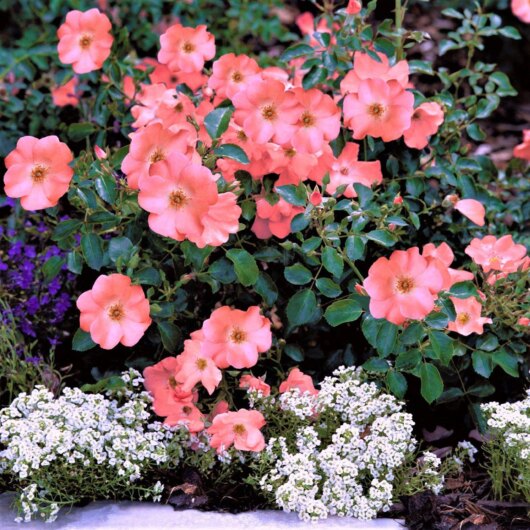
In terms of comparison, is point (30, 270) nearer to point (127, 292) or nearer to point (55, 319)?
point (55, 319)

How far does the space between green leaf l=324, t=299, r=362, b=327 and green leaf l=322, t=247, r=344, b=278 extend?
86 mm

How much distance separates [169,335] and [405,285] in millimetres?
538

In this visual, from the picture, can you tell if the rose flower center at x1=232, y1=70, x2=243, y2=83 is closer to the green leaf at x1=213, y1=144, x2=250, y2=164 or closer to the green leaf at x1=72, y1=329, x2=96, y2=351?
the green leaf at x1=213, y1=144, x2=250, y2=164

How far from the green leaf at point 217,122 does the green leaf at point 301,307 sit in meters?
0.39

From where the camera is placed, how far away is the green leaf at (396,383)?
1960mm

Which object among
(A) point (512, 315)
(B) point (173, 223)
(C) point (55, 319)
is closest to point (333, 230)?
(B) point (173, 223)

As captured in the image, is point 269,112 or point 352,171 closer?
point 269,112

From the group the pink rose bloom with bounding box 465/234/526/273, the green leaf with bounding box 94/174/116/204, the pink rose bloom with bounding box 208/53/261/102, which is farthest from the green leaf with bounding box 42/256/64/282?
the pink rose bloom with bounding box 465/234/526/273

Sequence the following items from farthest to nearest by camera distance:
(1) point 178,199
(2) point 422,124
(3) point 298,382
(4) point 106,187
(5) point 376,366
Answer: (2) point 422,124
(3) point 298,382
(5) point 376,366
(4) point 106,187
(1) point 178,199

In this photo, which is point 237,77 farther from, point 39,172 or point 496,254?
point 496,254

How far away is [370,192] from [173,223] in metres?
0.47

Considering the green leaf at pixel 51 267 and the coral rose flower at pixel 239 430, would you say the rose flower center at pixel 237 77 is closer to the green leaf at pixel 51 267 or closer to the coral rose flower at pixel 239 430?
the green leaf at pixel 51 267

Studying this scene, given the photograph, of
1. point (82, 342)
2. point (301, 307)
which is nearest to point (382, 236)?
point (301, 307)

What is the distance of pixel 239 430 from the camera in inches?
76.4
